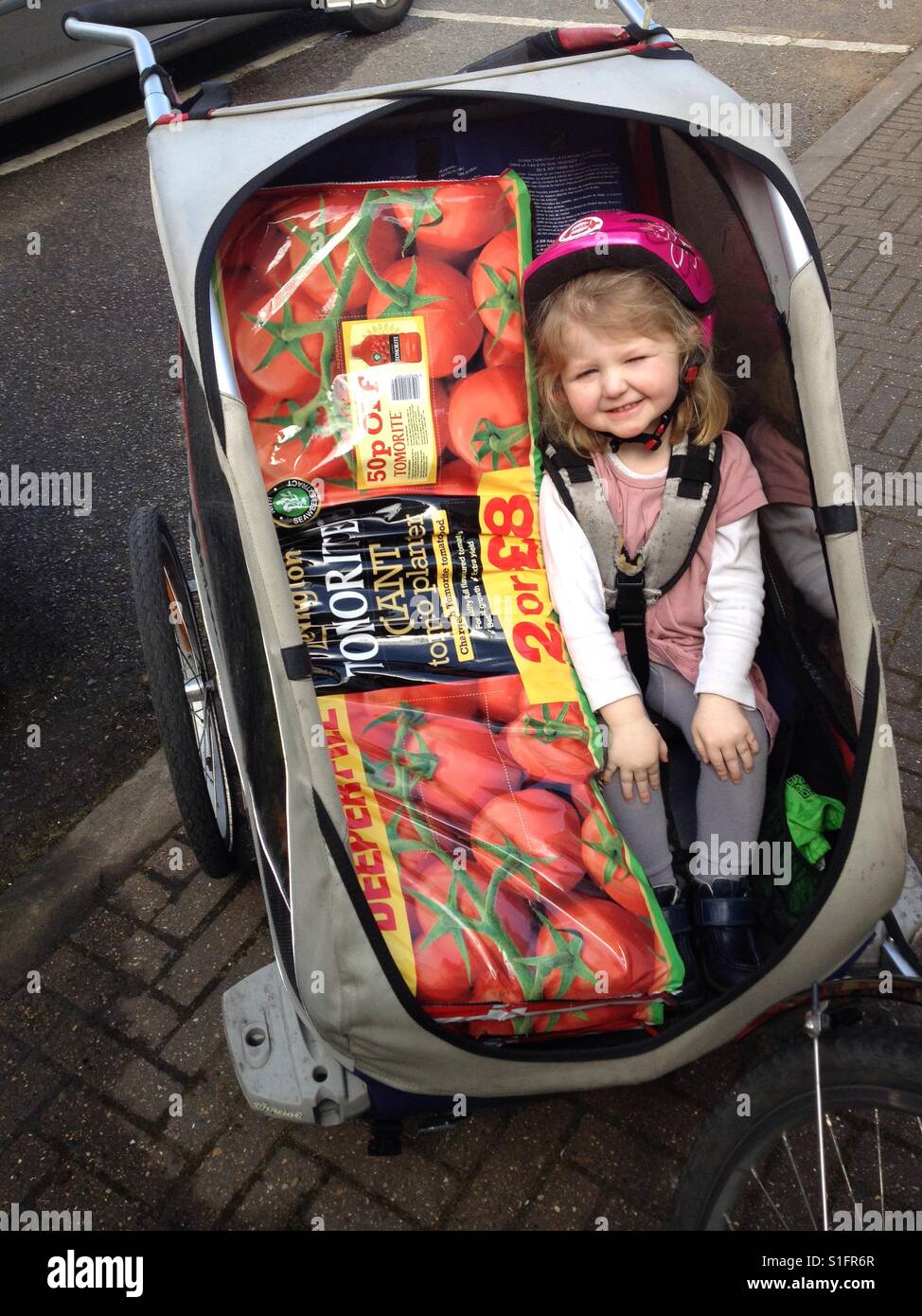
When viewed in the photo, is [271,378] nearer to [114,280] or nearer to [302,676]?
[302,676]

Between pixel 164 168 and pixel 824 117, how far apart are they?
5101 mm

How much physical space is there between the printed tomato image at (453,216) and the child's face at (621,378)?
Answer: 394mm

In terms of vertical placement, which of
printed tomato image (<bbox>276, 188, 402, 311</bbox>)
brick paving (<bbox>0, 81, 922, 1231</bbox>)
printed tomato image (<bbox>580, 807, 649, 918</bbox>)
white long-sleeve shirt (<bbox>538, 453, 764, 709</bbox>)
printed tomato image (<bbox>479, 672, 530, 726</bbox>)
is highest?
printed tomato image (<bbox>276, 188, 402, 311</bbox>)

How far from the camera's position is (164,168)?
1968mm

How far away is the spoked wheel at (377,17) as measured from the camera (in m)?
6.90

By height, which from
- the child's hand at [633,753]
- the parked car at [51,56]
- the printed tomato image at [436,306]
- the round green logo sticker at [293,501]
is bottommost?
the child's hand at [633,753]

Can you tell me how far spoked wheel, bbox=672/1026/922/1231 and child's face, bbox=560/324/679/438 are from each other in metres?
1.21

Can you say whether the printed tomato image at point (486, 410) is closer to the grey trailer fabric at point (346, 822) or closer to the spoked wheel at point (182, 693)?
the grey trailer fabric at point (346, 822)

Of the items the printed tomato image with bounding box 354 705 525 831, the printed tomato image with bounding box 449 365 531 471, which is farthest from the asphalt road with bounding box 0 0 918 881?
the printed tomato image with bounding box 449 365 531 471

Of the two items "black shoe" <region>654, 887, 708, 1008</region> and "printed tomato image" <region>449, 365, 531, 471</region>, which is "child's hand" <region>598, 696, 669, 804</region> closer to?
"black shoe" <region>654, 887, 708, 1008</region>

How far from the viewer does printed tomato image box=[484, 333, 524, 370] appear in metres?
2.37

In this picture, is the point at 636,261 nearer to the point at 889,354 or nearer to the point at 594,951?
the point at 594,951

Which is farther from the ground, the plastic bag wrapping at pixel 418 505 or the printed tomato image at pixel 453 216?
the printed tomato image at pixel 453 216

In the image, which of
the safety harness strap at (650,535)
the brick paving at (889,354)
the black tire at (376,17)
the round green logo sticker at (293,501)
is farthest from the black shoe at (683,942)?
the black tire at (376,17)
